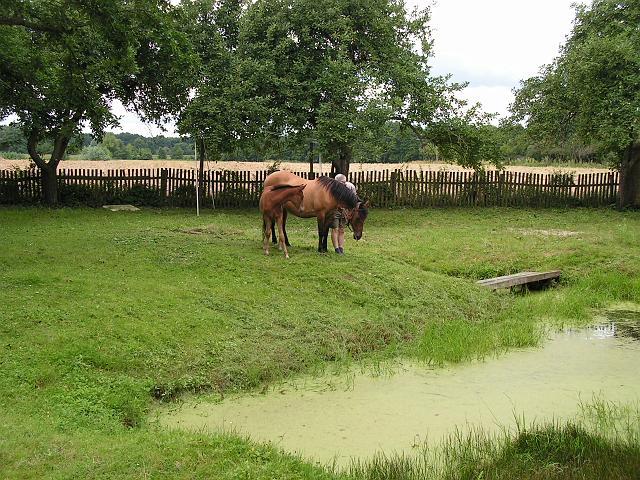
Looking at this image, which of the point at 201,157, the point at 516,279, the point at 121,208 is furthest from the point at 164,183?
the point at 516,279

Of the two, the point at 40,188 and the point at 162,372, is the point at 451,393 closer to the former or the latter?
the point at 162,372

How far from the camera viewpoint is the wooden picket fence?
2098 cm

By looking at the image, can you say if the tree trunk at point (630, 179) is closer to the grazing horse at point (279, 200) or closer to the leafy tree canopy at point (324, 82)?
the leafy tree canopy at point (324, 82)

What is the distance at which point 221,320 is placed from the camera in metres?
8.51

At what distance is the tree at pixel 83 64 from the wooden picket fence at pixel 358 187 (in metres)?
0.96

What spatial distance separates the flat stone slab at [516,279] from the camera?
1183 cm

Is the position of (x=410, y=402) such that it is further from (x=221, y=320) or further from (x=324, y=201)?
(x=324, y=201)

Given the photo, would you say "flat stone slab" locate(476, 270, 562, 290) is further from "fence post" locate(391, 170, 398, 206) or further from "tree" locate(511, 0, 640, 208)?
"fence post" locate(391, 170, 398, 206)

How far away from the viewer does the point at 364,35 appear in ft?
66.9

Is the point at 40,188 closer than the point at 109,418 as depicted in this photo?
No

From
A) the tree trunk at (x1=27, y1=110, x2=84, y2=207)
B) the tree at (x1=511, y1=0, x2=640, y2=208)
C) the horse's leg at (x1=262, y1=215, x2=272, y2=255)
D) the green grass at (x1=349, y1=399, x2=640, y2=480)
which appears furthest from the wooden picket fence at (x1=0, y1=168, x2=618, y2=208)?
the green grass at (x1=349, y1=399, x2=640, y2=480)

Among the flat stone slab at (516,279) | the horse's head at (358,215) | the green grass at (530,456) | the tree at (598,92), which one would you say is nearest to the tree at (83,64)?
the horse's head at (358,215)

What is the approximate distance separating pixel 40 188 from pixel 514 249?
15.0 meters

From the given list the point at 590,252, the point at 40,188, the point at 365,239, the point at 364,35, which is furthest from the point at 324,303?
the point at 40,188
